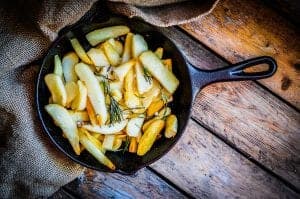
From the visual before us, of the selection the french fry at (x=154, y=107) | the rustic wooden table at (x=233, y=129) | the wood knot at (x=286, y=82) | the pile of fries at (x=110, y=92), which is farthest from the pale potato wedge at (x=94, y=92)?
the wood knot at (x=286, y=82)

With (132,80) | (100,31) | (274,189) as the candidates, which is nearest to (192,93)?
(132,80)

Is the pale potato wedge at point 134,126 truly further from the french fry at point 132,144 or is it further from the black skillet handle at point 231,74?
the black skillet handle at point 231,74

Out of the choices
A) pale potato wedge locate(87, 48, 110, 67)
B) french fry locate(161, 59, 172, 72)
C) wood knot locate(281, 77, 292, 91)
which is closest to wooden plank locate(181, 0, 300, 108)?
wood knot locate(281, 77, 292, 91)

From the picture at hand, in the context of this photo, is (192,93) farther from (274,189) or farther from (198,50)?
(274,189)

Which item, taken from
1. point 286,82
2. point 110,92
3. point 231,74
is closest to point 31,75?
point 110,92

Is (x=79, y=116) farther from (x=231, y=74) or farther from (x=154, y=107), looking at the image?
(x=231, y=74)
